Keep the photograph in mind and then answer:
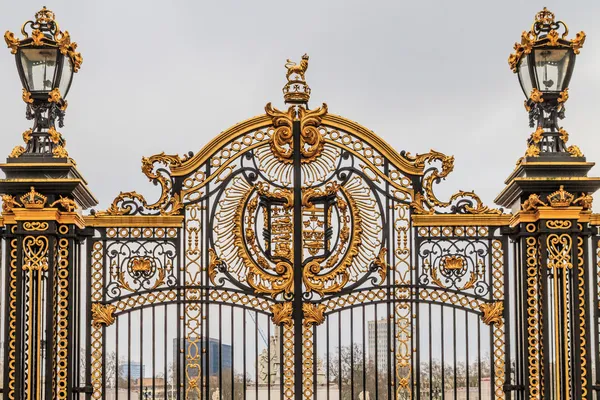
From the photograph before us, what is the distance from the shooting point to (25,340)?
7.50m

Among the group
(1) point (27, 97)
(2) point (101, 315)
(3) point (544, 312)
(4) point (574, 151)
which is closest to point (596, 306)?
(3) point (544, 312)

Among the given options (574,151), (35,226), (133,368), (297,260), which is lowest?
(133,368)

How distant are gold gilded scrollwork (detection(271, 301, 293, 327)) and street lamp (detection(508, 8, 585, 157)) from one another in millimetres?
2395

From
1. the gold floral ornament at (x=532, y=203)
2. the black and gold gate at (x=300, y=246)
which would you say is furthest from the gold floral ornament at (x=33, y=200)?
the gold floral ornament at (x=532, y=203)

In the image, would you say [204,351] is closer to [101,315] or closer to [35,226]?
[101,315]

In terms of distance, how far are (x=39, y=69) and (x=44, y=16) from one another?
48 centimetres

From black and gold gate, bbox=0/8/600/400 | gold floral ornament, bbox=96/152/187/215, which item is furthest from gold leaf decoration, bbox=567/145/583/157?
gold floral ornament, bbox=96/152/187/215

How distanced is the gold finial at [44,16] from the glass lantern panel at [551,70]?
13.6 ft

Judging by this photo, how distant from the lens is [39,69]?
25.3ft

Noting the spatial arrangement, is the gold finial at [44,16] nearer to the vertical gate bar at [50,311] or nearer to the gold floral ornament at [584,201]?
the vertical gate bar at [50,311]

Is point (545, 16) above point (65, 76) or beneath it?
above

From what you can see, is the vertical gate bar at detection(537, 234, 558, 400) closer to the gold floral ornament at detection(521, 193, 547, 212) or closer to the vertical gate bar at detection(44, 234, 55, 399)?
the gold floral ornament at detection(521, 193, 547, 212)

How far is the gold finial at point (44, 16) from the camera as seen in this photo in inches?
306

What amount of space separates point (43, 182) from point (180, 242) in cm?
125
